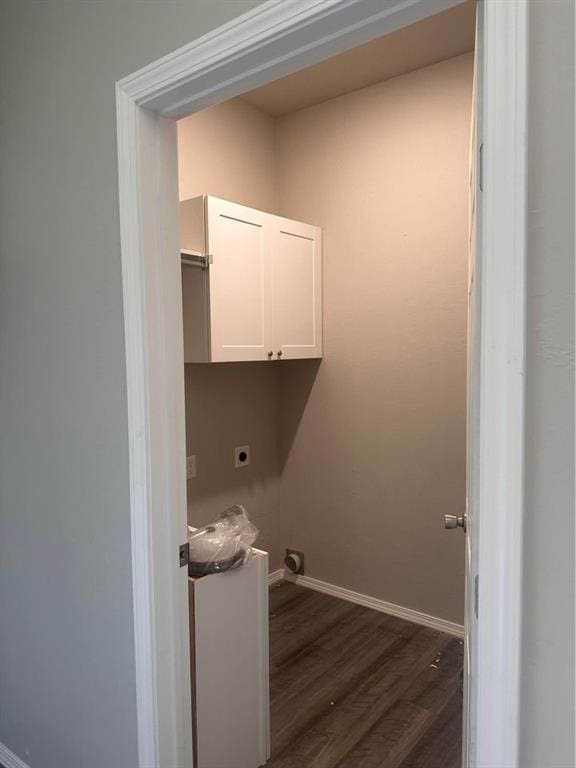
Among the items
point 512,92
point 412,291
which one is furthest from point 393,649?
point 512,92

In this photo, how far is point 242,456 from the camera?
316 cm

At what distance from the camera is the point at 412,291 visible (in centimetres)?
280

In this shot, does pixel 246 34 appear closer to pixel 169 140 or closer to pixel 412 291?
pixel 169 140

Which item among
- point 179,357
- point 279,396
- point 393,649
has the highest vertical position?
point 179,357

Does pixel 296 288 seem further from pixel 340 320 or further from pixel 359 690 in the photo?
pixel 359 690

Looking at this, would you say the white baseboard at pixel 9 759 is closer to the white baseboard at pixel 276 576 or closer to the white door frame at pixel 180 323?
the white door frame at pixel 180 323

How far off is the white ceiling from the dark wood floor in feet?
9.17

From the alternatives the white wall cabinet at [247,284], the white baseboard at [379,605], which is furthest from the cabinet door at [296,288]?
the white baseboard at [379,605]

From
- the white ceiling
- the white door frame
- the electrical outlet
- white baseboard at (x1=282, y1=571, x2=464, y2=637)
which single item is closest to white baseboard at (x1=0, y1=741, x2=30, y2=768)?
the white door frame

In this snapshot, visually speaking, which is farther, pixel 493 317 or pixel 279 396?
pixel 279 396

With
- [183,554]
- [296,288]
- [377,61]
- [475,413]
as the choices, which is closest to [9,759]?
[183,554]

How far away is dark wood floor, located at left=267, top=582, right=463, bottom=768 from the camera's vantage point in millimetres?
1998

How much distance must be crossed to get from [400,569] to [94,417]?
2115mm

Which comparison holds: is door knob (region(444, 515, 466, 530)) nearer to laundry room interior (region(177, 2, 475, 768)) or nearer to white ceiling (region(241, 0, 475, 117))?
laundry room interior (region(177, 2, 475, 768))
